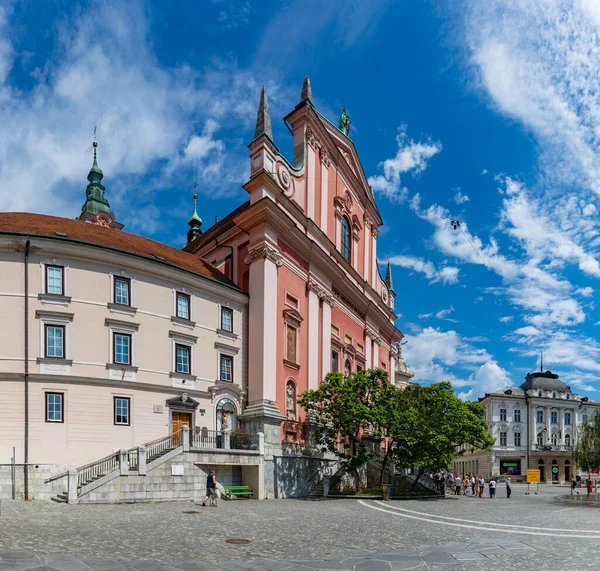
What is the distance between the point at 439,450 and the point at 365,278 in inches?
782

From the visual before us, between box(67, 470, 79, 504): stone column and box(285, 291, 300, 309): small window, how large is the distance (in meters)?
16.2

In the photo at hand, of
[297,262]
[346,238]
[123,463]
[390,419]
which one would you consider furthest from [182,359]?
[346,238]

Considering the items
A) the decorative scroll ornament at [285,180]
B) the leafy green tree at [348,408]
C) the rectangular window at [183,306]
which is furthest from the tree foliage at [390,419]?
the decorative scroll ornament at [285,180]

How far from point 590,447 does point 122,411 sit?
170 ft

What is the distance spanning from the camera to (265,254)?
32000mm

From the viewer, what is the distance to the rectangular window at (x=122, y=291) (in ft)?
88.2

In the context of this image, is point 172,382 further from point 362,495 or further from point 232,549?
point 232,549

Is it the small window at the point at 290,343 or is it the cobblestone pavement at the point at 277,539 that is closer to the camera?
the cobblestone pavement at the point at 277,539

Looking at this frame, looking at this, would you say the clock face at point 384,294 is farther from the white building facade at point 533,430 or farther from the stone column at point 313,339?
the white building facade at point 533,430

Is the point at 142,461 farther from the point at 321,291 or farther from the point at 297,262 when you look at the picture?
the point at 321,291

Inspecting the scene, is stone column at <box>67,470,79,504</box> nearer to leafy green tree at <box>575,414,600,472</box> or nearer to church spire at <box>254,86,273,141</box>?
church spire at <box>254,86,273,141</box>

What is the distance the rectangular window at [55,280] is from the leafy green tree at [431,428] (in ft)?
60.3

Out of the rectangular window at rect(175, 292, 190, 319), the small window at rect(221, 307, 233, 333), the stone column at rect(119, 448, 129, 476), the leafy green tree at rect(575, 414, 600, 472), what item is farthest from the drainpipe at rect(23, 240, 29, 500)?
the leafy green tree at rect(575, 414, 600, 472)

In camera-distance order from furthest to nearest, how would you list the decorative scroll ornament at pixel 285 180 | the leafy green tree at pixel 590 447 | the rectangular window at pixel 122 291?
the leafy green tree at pixel 590 447
the decorative scroll ornament at pixel 285 180
the rectangular window at pixel 122 291
